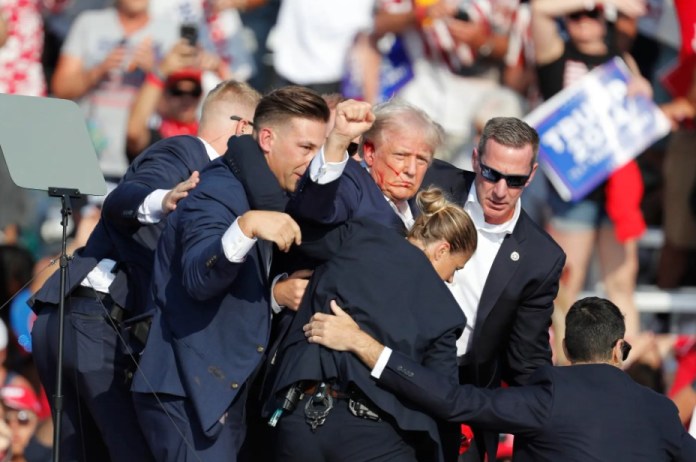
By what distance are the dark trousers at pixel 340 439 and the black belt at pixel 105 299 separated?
101 centimetres

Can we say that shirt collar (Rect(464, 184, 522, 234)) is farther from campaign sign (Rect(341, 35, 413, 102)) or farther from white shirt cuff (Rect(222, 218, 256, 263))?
campaign sign (Rect(341, 35, 413, 102))

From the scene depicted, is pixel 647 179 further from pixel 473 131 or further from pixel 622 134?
pixel 473 131

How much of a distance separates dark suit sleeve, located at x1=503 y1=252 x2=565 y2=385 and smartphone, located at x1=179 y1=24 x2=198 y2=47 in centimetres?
333

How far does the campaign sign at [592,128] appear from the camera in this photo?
774 centimetres

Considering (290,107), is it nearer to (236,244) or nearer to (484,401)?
(236,244)

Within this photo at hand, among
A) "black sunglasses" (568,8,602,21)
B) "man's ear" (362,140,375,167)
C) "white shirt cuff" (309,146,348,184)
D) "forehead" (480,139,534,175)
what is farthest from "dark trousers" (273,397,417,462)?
"black sunglasses" (568,8,602,21)

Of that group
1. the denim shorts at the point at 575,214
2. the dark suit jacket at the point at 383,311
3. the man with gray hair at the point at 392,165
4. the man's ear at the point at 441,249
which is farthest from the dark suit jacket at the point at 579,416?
the denim shorts at the point at 575,214

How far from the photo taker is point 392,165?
192 inches

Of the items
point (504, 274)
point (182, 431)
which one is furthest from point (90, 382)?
point (504, 274)

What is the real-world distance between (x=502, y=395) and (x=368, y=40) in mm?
3692

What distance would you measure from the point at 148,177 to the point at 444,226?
114cm

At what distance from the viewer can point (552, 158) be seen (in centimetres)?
774

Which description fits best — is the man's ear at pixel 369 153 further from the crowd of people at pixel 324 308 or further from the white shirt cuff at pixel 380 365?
the white shirt cuff at pixel 380 365

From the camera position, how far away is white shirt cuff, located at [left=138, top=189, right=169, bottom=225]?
15.1 feet
